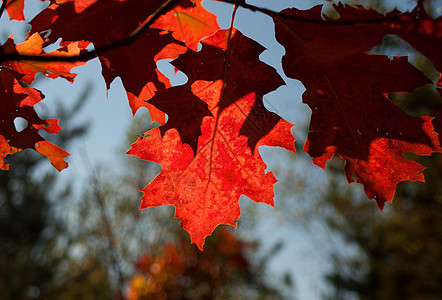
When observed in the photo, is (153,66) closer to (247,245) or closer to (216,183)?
(216,183)

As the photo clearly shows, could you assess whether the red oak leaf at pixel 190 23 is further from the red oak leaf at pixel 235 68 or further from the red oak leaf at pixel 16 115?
the red oak leaf at pixel 16 115

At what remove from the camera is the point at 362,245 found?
7.21m

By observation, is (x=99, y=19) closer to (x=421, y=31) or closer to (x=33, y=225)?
(x=421, y=31)

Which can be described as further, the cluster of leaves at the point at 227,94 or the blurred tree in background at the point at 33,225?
the blurred tree in background at the point at 33,225

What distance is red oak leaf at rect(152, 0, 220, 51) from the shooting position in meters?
0.61

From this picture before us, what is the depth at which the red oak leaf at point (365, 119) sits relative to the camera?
0.47 metres

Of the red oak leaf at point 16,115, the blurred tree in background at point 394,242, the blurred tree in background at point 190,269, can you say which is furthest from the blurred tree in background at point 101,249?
the red oak leaf at point 16,115

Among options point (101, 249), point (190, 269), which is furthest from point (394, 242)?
point (101, 249)

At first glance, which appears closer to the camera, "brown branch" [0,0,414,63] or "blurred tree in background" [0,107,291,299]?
"brown branch" [0,0,414,63]

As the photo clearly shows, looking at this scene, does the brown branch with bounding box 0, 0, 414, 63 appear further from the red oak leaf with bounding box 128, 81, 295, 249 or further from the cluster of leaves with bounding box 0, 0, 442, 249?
the red oak leaf with bounding box 128, 81, 295, 249

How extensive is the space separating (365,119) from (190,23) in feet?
1.10

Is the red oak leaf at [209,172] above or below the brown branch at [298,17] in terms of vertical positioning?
below

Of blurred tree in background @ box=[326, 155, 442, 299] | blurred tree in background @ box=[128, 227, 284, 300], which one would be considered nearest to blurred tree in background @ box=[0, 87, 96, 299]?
blurred tree in background @ box=[128, 227, 284, 300]

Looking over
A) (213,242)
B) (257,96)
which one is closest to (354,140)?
(257,96)
